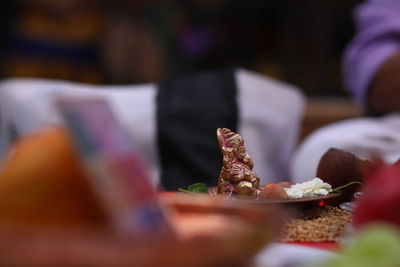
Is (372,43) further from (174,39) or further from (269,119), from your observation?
(174,39)

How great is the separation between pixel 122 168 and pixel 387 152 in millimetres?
1010

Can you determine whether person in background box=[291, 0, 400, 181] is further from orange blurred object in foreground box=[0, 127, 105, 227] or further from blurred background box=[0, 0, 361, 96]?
blurred background box=[0, 0, 361, 96]

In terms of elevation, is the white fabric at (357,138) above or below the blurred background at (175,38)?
below

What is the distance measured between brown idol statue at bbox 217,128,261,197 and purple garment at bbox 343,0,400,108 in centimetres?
100

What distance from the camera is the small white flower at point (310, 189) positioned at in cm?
81

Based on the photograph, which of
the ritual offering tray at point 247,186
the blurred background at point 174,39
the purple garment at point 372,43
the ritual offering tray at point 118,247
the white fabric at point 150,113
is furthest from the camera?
the blurred background at point 174,39

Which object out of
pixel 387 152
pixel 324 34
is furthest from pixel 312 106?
pixel 387 152

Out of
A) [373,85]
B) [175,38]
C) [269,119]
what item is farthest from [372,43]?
[175,38]

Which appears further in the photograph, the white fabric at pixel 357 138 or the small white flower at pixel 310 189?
the white fabric at pixel 357 138

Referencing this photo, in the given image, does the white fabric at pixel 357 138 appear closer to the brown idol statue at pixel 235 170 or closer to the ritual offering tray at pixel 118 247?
the brown idol statue at pixel 235 170

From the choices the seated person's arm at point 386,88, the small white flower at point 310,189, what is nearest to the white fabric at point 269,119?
the seated person's arm at point 386,88

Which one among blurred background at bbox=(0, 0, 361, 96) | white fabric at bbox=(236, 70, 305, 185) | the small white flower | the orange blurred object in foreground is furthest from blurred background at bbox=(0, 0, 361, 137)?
the orange blurred object in foreground

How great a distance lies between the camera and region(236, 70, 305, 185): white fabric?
6.28 feet

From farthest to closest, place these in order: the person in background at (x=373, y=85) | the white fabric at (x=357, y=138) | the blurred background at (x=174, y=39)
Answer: the blurred background at (x=174, y=39)
the person in background at (x=373, y=85)
the white fabric at (x=357, y=138)
